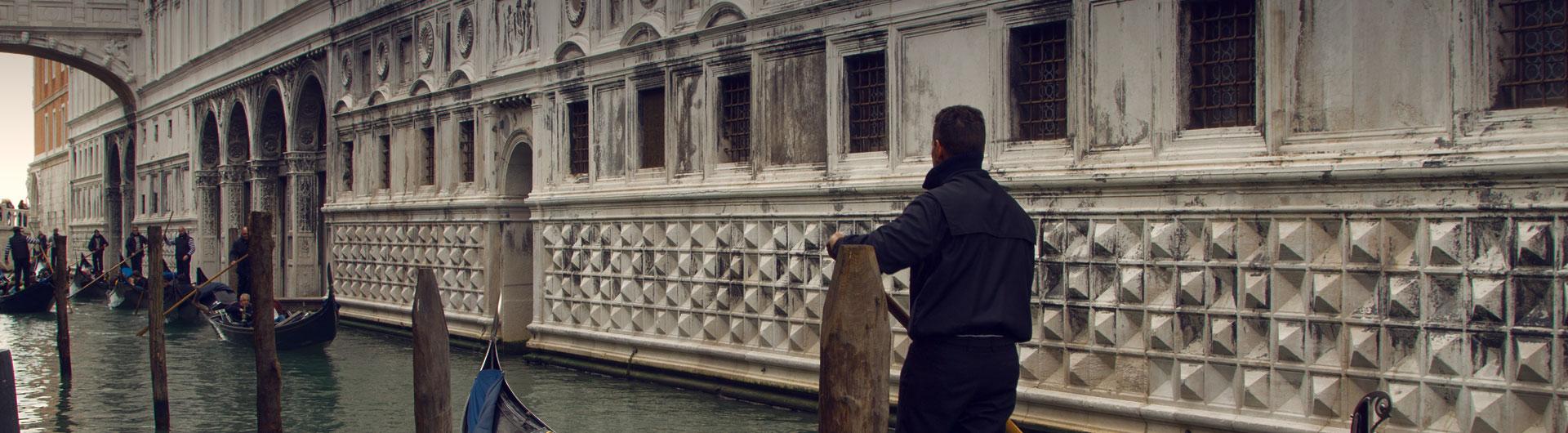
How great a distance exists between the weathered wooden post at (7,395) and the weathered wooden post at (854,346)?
10.0 ft

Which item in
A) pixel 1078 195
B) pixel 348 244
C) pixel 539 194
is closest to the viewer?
pixel 1078 195

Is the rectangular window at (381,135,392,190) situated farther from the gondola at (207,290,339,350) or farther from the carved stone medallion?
the carved stone medallion

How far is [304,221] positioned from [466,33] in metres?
8.16

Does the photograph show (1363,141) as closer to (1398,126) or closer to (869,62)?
(1398,126)

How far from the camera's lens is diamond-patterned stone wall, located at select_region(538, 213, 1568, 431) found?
614 centimetres

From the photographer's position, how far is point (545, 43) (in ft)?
45.1

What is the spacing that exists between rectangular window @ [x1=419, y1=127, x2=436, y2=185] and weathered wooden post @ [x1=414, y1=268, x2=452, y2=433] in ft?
33.2

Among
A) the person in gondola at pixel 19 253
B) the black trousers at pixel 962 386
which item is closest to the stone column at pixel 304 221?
the person in gondola at pixel 19 253

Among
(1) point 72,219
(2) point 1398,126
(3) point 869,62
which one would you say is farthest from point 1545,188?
(1) point 72,219

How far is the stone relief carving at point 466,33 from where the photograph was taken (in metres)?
15.4

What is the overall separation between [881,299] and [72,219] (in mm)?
44692

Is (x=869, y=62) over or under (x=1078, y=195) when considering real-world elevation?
over

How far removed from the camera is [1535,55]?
20.3 feet

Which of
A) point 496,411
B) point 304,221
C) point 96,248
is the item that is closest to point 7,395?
point 496,411
